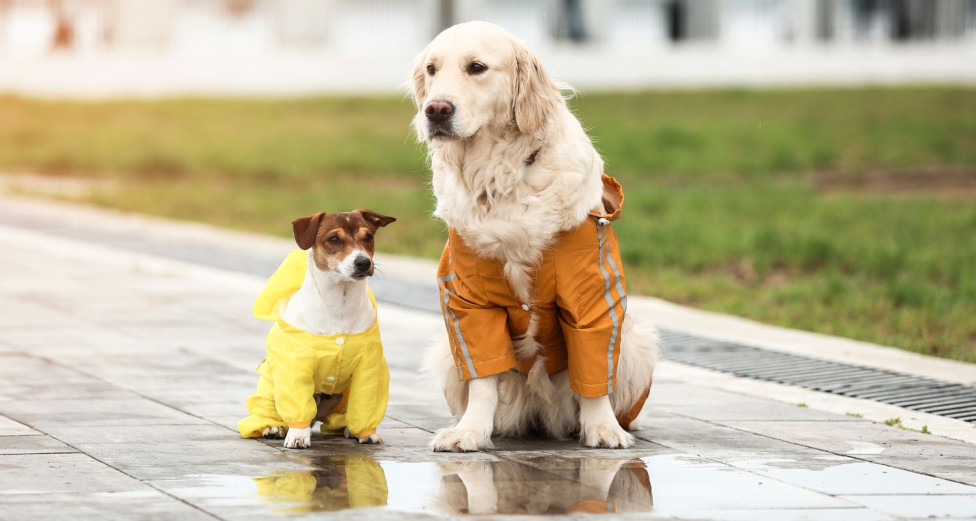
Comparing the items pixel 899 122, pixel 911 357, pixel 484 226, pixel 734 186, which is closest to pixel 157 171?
pixel 734 186

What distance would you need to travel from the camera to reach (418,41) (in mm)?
34344

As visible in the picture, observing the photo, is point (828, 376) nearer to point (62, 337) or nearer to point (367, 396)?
point (367, 396)

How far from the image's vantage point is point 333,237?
18.7 ft

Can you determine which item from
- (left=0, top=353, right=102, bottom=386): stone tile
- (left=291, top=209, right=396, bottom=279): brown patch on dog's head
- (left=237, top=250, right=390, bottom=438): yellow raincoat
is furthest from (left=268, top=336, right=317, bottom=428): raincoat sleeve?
(left=0, top=353, right=102, bottom=386): stone tile

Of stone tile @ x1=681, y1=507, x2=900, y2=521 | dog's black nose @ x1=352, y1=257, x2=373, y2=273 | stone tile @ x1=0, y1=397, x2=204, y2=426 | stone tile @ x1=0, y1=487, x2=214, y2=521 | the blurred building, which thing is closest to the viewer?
stone tile @ x1=0, y1=487, x2=214, y2=521

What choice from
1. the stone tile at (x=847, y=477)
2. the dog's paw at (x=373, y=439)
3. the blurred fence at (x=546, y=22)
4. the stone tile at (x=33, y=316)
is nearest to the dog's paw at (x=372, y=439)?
the dog's paw at (x=373, y=439)

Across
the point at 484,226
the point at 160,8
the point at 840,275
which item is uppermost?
the point at 160,8

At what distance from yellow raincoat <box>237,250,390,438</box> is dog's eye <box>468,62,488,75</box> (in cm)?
105

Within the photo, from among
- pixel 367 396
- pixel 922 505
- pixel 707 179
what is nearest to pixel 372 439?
pixel 367 396

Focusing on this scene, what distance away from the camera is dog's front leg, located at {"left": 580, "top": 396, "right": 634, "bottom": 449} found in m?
5.96

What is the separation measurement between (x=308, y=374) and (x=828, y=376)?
352 centimetres

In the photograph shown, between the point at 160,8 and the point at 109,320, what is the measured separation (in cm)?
→ 2632

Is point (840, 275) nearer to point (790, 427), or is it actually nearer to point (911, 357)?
point (911, 357)

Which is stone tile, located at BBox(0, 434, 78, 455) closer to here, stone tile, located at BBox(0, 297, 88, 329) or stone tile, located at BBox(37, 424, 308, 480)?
stone tile, located at BBox(37, 424, 308, 480)
